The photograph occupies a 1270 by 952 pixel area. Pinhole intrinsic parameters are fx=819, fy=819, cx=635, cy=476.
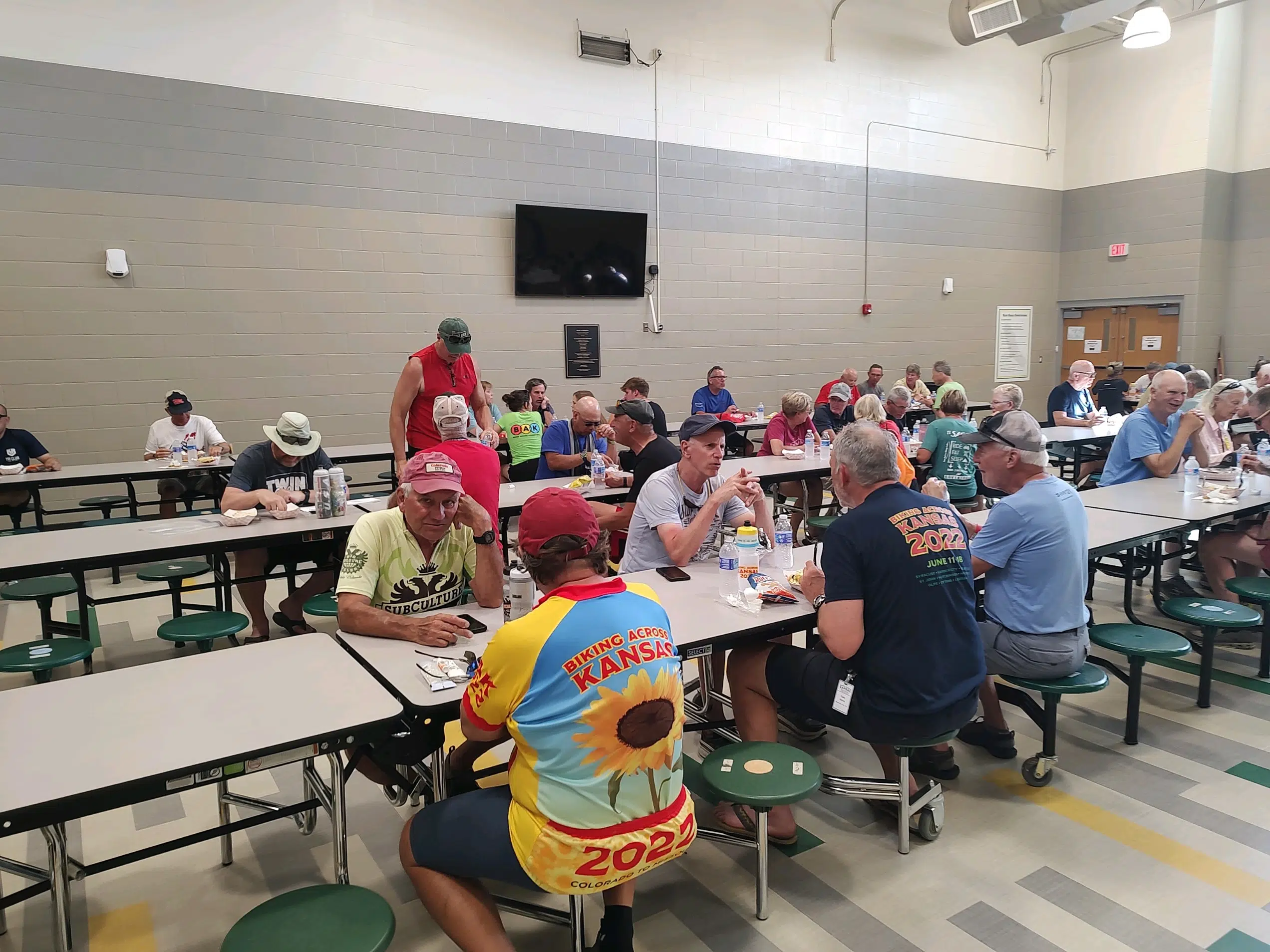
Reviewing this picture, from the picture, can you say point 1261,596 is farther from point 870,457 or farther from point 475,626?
point 475,626

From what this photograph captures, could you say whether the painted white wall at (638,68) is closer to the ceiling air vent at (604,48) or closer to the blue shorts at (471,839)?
the ceiling air vent at (604,48)

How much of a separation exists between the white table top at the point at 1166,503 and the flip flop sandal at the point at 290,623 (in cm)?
442

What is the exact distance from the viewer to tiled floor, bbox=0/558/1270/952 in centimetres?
232

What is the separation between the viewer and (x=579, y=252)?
8.57 metres

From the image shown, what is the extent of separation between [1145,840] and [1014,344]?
35.8ft

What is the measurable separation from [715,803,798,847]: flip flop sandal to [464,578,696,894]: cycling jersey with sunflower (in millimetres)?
1016

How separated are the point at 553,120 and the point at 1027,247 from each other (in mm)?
7795

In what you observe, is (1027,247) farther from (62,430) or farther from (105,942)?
(105,942)

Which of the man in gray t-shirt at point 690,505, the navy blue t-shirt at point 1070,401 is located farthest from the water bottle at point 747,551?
the navy blue t-shirt at point 1070,401

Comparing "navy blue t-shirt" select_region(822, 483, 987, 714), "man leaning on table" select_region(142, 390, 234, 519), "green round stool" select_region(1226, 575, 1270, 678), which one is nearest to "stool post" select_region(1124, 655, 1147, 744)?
"green round stool" select_region(1226, 575, 1270, 678)

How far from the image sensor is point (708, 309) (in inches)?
375

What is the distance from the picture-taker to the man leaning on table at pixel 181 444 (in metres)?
6.29

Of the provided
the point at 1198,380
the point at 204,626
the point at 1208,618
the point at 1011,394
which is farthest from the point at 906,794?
the point at 1198,380

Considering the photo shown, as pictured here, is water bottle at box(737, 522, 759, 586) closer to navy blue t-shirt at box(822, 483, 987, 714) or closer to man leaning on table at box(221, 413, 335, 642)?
navy blue t-shirt at box(822, 483, 987, 714)
